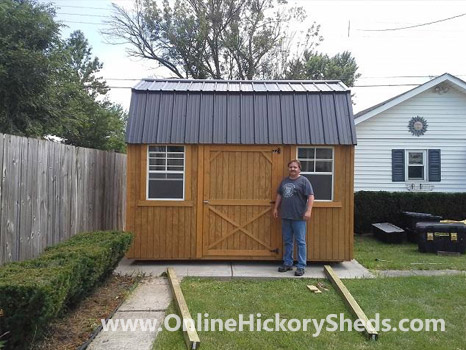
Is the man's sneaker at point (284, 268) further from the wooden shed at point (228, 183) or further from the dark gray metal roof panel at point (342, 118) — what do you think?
the dark gray metal roof panel at point (342, 118)

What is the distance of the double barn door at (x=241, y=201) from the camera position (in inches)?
277

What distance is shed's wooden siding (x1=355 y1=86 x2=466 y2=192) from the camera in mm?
12086

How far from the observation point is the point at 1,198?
4309mm

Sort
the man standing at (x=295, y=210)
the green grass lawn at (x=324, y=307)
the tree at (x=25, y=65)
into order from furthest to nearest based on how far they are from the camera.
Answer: the tree at (x=25, y=65), the man standing at (x=295, y=210), the green grass lawn at (x=324, y=307)

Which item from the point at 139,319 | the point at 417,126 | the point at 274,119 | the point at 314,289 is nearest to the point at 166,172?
the point at 274,119

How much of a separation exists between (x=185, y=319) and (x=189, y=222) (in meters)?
2.87

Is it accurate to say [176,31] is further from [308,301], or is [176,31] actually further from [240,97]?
[308,301]

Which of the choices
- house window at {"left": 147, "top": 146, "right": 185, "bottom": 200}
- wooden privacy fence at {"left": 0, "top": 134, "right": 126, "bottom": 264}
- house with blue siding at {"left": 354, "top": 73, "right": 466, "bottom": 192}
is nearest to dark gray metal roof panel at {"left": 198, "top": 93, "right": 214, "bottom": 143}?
house window at {"left": 147, "top": 146, "right": 185, "bottom": 200}

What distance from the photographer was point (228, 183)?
707 centimetres

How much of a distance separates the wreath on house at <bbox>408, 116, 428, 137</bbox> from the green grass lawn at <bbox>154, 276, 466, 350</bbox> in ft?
22.4

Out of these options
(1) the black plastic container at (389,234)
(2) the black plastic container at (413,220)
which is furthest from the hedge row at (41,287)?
(2) the black plastic container at (413,220)

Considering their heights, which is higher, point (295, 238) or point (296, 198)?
point (296, 198)

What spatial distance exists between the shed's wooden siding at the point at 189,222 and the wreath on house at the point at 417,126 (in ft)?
20.6

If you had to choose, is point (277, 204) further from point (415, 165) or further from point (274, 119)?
point (415, 165)
